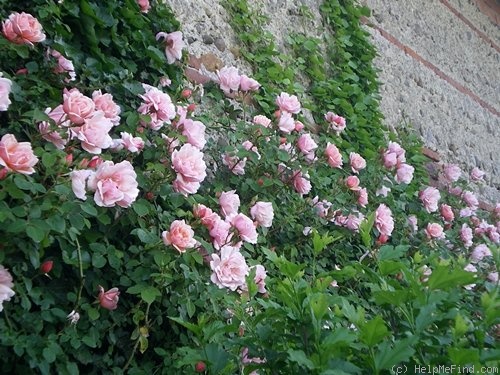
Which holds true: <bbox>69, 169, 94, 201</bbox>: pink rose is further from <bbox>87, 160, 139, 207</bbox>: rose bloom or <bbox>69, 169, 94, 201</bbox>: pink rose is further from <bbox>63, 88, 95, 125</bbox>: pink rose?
<bbox>63, 88, 95, 125</bbox>: pink rose

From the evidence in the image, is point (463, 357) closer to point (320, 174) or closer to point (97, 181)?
point (97, 181)

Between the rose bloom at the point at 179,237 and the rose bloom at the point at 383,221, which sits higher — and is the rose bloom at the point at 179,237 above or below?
above

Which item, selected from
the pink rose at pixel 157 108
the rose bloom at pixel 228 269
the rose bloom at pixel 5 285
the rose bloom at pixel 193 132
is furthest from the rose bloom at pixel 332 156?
the rose bloom at pixel 5 285

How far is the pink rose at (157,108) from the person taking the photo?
225 cm

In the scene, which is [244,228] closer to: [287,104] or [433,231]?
[287,104]

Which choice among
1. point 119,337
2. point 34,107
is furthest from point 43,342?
point 34,107

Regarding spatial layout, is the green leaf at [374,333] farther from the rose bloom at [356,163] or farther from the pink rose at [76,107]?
the rose bloom at [356,163]

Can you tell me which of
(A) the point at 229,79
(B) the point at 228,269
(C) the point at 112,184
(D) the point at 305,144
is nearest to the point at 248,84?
(A) the point at 229,79

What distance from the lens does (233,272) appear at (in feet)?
6.63

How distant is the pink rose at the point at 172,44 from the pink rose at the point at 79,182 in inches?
37.0

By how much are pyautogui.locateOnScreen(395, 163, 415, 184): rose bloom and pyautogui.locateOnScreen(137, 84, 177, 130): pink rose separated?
62.4 inches

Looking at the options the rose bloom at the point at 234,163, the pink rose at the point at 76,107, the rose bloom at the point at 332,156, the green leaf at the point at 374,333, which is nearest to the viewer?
the green leaf at the point at 374,333

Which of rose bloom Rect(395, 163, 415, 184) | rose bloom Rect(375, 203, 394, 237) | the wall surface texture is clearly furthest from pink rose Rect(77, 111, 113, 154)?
rose bloom Rect(395, 163, 415, 184)

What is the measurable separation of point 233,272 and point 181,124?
0.61 m
